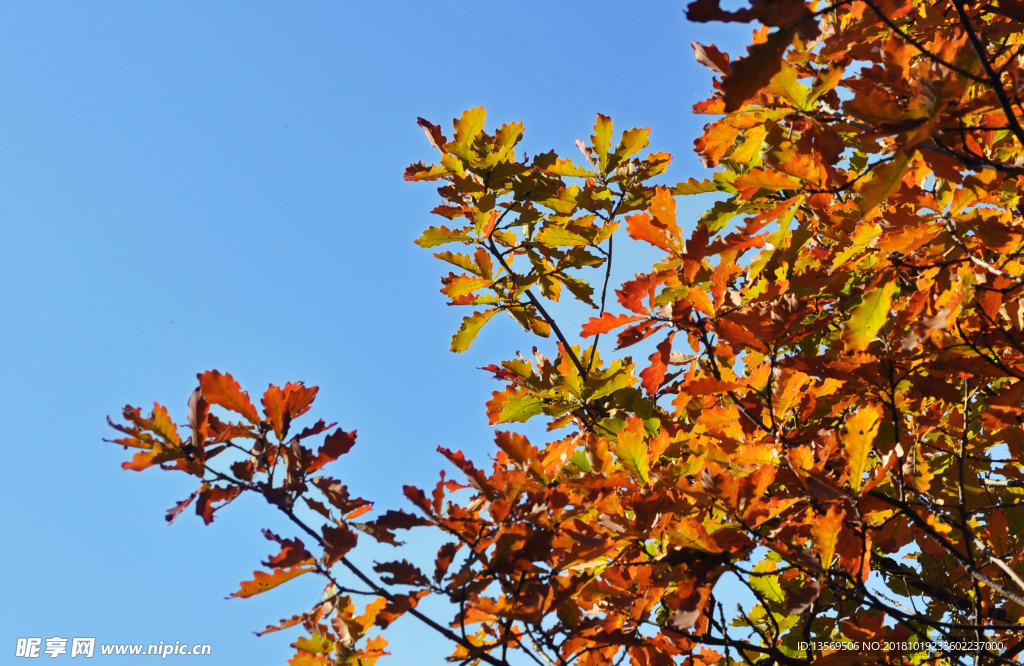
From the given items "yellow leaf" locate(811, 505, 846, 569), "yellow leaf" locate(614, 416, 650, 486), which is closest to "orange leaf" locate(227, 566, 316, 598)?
"yellow leaf" locate(614, 416, 650, 486)

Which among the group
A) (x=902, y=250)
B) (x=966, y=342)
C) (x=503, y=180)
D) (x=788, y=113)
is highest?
(x=503, y=180)

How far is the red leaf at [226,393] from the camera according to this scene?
1928 millimetres

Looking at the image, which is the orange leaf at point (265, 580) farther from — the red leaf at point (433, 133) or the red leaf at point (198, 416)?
the red leaf at point (433, 133)

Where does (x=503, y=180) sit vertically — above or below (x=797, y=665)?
above

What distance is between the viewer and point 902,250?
1.98 m

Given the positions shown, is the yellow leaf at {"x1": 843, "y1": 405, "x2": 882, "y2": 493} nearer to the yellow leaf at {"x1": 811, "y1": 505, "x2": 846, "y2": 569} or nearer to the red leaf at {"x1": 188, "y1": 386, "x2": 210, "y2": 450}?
the yellow leaf at {"x1": 811, "y1": 505, "x2": 846, "y2": 569}

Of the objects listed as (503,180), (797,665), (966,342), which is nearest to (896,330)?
(966,342)

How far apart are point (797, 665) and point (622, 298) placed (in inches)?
48.9

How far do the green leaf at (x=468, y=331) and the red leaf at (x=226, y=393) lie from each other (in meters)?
1.19

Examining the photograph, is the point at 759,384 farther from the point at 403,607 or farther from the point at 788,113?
the point at 403,607

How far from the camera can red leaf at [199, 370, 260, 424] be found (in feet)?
6.32

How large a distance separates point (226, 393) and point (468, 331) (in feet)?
4.16

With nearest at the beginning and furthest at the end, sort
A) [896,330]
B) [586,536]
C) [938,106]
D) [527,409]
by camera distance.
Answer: [938,106] < [586,536] < [896,330] < [527,409]

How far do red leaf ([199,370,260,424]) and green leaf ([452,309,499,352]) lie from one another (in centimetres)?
119
